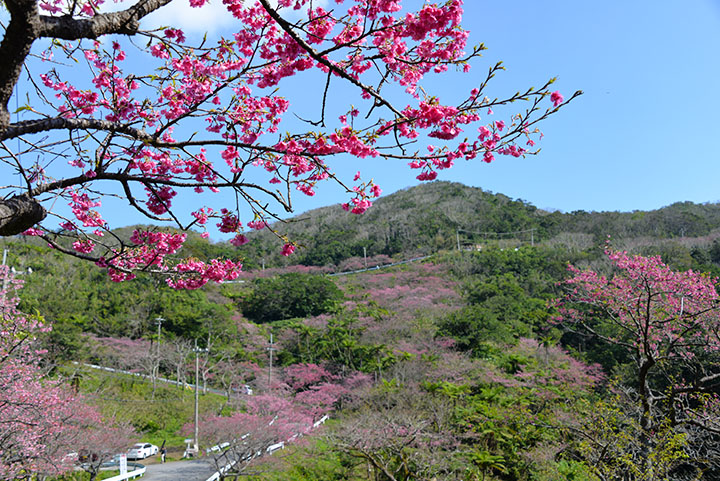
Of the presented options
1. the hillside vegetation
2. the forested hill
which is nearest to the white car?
the hillside vegetation

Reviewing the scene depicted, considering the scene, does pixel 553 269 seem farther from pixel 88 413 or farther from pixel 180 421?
pixel 88 413

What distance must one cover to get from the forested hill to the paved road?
21490mm

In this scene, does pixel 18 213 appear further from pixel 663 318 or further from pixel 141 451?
pixel 141 451

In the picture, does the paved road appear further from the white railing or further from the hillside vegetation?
the hillside vegetation

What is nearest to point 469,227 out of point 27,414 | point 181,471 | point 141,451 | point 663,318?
point 141,451

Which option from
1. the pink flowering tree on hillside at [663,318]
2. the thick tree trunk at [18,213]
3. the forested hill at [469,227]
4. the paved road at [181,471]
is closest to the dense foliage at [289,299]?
the forested hill at [469,227]

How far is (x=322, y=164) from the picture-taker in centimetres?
262

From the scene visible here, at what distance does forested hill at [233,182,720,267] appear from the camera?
3491 centimetres

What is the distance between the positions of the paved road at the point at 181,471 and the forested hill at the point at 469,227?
70.5 ft

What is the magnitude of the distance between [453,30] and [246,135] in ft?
4.77

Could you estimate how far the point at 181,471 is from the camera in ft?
39.9

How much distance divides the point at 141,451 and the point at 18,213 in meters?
14.4

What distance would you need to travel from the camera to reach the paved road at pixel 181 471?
445 inches

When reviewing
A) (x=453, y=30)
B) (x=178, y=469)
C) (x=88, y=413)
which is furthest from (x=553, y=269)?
(x=453, y=30)
